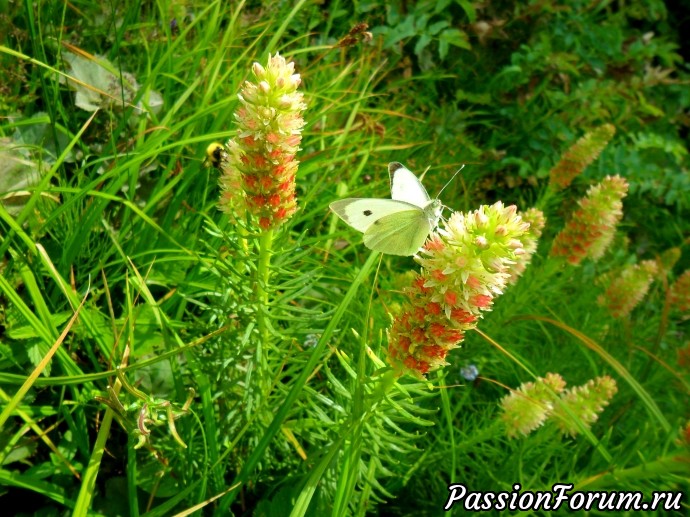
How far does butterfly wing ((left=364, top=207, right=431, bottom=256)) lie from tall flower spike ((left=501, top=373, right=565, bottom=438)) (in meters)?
0.58

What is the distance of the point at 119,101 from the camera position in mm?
2264

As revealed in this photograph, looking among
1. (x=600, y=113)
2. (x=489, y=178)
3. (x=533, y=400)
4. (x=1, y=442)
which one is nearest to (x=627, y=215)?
(x=600, y=113)

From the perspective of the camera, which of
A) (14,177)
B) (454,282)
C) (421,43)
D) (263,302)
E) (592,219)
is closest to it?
(454,282)

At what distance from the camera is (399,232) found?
1560 millimetres

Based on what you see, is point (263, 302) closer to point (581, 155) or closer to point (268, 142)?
point (268, 142)

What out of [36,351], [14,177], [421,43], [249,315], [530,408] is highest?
[421,43]

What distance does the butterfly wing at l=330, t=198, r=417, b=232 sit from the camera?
4.70ft

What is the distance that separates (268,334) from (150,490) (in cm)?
56

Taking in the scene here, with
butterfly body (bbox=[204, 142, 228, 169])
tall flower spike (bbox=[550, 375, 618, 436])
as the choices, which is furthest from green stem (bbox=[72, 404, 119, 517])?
tall flower spike (bbox=[550, 375, 618, 436])

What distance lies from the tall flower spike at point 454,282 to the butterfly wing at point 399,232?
210 millimetres

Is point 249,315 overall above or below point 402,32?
below

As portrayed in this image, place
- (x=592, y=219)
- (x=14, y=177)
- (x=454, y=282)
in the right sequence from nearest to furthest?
(x=454, y=282), (x=14, y=177), (x=592, y=219)

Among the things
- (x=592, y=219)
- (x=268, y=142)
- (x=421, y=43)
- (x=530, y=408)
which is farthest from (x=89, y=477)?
(x=421, y=43)

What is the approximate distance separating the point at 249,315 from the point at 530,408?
0.84 meters
